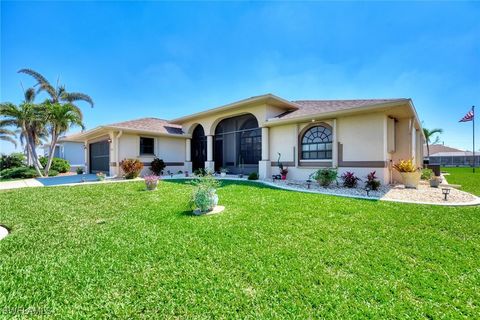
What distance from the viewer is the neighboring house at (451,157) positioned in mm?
41438

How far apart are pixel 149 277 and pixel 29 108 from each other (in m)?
20.6

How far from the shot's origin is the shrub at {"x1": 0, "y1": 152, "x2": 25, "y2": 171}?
72.1 feet

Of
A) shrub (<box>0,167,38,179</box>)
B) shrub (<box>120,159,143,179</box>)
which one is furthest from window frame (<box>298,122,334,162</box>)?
shrub (<box>0,167,38,179</box>)

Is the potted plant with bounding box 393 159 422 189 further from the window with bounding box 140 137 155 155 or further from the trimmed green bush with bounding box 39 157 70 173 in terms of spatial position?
the trimmed green bush with bounding box 39 157 70 173

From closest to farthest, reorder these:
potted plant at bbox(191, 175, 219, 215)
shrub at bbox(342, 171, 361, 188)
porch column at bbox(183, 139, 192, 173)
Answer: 1. potted plant at bbox(191, 175, 219, 215)
2. shrub at bbox(342, 171, 361, 188)
3. porch column at bbox(183, 139, 192, 173)

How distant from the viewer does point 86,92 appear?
846 inches

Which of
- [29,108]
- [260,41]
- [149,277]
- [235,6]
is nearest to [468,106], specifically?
[260,41]

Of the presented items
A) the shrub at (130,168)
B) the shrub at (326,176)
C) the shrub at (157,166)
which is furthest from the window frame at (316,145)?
the shrub at (130,168)

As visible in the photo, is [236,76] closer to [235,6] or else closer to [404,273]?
[235,6]

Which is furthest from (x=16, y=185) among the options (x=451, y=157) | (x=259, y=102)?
(x=451, y=157)

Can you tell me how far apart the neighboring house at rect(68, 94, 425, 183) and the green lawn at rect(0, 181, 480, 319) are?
16.4ft

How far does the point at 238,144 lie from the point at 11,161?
25.2m

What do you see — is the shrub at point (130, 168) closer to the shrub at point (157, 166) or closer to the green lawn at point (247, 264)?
the shrub at point (157, 166)

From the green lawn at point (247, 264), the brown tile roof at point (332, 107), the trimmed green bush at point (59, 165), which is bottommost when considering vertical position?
the green lawn at point (247, 264)
